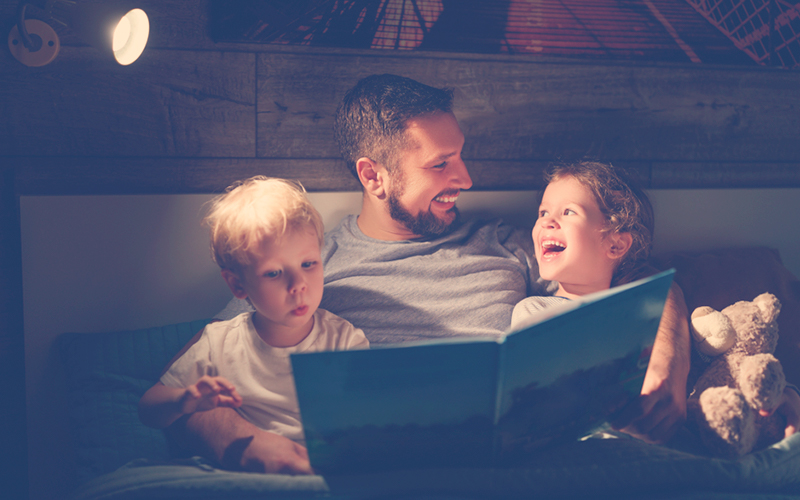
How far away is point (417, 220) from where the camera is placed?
125cm

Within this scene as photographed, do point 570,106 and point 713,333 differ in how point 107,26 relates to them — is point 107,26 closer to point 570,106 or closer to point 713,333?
point 570,106

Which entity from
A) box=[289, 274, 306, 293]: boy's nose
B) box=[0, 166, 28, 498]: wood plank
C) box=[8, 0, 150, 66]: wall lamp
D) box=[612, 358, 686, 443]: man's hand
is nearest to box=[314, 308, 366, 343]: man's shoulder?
box=[289, 274, 306, 293]: boy's nose

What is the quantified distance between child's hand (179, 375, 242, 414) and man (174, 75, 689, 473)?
0.29 metres

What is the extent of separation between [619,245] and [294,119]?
87 cm

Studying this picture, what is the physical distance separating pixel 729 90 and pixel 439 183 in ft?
3.49

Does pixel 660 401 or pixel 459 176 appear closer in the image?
pixel 660 401

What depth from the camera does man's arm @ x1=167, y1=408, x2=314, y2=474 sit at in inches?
33.9

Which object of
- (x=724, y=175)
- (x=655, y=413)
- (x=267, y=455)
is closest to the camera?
(x=267, y=455)

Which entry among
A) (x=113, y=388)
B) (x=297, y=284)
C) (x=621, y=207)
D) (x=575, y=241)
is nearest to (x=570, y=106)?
(x=621, y=207)

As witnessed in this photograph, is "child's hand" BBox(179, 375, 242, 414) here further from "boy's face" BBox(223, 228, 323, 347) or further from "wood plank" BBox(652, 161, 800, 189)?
"wood plank" BBox(652, 161, 800, 189)

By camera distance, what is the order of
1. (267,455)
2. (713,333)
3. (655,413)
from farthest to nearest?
(713,333)
(655,413)
(267,455)

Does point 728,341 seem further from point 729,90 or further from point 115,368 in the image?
point 115,368

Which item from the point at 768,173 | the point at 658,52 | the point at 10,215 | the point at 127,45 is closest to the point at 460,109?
the point at 658,52

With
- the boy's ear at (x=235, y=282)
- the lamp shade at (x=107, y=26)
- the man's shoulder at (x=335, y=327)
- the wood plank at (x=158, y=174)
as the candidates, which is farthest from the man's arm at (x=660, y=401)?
the lamp shade at (x=107, y=26)
